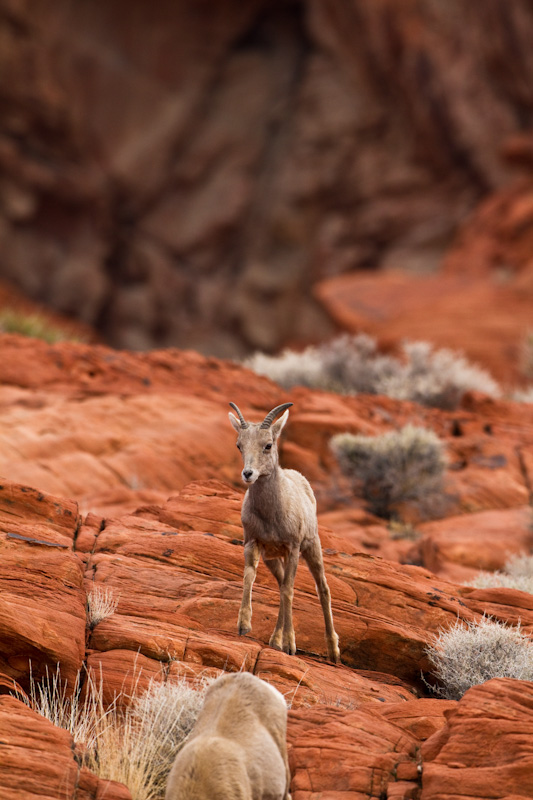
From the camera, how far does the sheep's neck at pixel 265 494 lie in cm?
662

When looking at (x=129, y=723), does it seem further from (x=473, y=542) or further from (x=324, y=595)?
(x=473, y=542)

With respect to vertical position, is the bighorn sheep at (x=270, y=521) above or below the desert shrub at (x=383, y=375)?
below

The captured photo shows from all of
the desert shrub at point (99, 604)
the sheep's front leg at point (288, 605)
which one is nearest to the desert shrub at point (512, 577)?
the sheep's front leg at point (288, 605)

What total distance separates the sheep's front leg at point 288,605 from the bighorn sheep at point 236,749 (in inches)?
61.7

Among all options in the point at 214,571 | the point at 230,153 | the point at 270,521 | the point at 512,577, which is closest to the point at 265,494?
the point at 270,521

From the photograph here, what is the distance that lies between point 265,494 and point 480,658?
7.48 feet

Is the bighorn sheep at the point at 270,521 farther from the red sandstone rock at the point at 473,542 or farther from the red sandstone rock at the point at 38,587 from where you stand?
the red sandstone rock at the point at 473,542

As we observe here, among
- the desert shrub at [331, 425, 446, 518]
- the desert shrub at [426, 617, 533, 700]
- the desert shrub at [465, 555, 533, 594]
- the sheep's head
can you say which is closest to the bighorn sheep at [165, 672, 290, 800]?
the sheep's head

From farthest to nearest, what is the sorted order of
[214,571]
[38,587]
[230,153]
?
[230,153], [214,571], [38,587]

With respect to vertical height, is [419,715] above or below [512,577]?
below

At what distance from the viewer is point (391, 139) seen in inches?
1442

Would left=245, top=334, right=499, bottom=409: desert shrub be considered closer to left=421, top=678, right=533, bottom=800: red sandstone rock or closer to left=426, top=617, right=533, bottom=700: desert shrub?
left=426, top=617, right=533, bottom=700: desert shrub

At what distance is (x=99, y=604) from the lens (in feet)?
21.7

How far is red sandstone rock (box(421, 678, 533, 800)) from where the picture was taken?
4.99 meters
